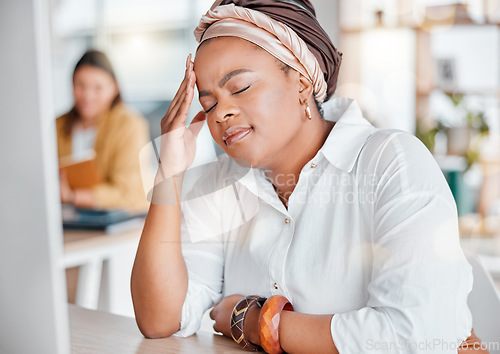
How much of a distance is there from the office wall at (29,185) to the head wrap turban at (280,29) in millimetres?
463

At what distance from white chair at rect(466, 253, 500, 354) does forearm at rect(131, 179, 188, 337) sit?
20.8 inches

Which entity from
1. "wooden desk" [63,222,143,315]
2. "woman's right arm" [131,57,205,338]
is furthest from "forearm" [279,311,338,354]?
"wooden desk" [63,222,143,315]

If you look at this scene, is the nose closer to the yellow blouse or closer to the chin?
the chin

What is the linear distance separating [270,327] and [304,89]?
0.41 metres

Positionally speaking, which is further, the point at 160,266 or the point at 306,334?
the point at 160,266

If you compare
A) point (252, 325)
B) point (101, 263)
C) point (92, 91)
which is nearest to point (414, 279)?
point (252, 325)

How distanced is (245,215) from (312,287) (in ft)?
0.69

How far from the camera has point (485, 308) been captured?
3.13 feet

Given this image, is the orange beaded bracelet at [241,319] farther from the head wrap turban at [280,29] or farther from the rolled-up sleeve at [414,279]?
the head wrap turban at [280,29]

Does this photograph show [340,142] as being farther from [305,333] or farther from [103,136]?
[103,136]

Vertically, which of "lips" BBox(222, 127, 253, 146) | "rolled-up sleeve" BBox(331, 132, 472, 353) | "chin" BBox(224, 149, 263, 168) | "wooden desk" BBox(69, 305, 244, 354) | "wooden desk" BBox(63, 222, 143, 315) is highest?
"lips" BBox(222, 127, 253, 146)

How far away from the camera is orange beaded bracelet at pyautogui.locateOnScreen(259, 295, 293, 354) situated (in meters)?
0.79

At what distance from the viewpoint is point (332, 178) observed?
922 millimetres

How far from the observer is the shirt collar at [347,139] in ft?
2.99
